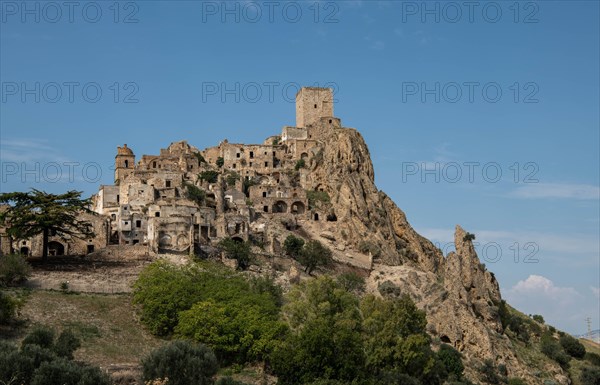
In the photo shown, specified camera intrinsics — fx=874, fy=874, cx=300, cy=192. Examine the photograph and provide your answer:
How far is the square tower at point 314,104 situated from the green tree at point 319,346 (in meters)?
62.4

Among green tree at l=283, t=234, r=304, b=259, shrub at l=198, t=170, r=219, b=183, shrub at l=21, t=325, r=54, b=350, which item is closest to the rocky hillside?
green tree at l=283, t=234, r=304, b=259

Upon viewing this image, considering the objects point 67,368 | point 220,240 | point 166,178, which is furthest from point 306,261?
point 67,368

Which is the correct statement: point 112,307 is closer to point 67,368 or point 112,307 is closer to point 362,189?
point 67,368

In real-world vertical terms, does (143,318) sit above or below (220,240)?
below

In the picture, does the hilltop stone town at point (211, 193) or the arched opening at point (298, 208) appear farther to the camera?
the arched opening at point (298, 208)

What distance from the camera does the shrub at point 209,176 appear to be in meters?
101

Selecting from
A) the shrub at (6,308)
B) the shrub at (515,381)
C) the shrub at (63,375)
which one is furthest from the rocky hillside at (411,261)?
the shrub at (63,375)

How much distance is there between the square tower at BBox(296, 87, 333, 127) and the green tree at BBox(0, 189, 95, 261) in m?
57.3

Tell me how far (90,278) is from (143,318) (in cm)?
705

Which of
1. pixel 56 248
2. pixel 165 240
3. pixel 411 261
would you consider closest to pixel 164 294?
pixel 165 240

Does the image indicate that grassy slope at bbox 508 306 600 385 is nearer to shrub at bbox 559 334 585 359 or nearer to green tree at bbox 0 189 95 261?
shrub at bbox 559 334 585 359

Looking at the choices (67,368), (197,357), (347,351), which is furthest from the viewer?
(347,351)

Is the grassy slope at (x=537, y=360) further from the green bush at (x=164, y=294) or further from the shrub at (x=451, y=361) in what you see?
the green bush at (x=164, y=294)

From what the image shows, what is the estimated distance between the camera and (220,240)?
264 feet
